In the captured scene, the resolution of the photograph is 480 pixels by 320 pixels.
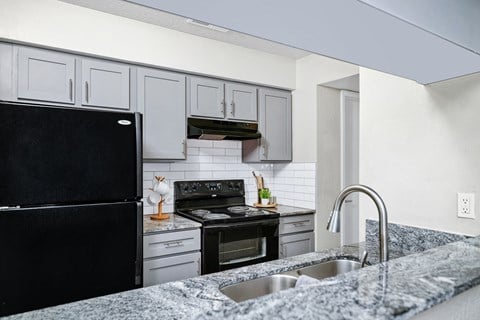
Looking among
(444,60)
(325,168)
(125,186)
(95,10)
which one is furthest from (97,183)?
(325,168)

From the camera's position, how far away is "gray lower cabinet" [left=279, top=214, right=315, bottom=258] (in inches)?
121

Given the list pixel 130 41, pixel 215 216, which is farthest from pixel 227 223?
pixel 130 41

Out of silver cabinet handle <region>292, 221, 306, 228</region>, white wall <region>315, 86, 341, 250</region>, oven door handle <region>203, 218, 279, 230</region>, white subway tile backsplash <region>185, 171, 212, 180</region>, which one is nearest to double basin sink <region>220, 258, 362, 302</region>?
oven door handle <region>203, 218, 279, 230</region>

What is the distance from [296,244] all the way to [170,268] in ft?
4.16

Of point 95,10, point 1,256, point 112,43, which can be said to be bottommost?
point 1,256

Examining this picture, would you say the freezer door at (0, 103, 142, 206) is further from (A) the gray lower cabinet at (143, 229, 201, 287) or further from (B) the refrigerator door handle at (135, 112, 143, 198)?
(A) the gray lower cabinet at (143, 229, 201, 287)

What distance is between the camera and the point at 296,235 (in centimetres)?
318

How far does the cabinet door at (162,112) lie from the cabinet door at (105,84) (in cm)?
11

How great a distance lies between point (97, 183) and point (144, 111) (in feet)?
2.93

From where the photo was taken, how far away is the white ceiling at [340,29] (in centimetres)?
86

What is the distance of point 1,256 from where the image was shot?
1652 millimetres

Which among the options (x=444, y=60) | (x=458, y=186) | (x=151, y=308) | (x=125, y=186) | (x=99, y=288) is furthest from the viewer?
(x=125, y=186)

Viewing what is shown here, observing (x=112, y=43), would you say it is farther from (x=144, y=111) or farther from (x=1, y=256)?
(x=1, y=256)

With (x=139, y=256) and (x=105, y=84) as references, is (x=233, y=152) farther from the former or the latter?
(x=139, y=256)
